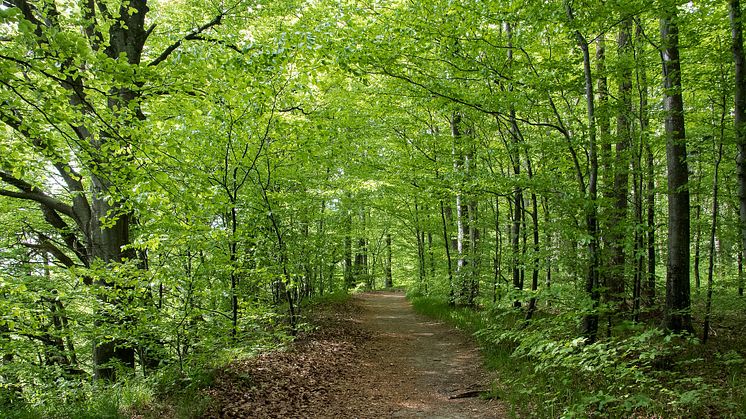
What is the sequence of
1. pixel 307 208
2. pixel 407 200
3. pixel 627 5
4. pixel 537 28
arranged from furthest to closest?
pixel 407 200, pixel 307 208, pixel 537 28, pixel 627 5

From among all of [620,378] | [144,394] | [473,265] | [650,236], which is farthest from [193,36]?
[650,236]

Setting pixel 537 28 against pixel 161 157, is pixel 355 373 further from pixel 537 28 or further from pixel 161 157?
pixel 537 28

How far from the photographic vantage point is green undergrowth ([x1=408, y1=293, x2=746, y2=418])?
170 inches

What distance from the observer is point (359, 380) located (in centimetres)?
757

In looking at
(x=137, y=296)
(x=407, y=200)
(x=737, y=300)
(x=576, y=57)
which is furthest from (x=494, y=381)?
(x=407, y=200)

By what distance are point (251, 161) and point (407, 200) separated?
37.8 ft

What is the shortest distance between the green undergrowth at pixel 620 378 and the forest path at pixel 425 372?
0.51 m

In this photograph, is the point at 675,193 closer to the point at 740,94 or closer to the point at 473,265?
the point at 740,94

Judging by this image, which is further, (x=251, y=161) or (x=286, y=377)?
(x=251, y=161)

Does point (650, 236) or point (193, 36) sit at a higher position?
point (193, 36)

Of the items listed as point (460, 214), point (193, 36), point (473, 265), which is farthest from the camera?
point (460, 214)

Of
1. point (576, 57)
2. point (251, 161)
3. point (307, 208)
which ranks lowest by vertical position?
point (307, 208)

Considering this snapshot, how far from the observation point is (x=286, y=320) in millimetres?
10938

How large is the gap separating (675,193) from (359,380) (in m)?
6.33
